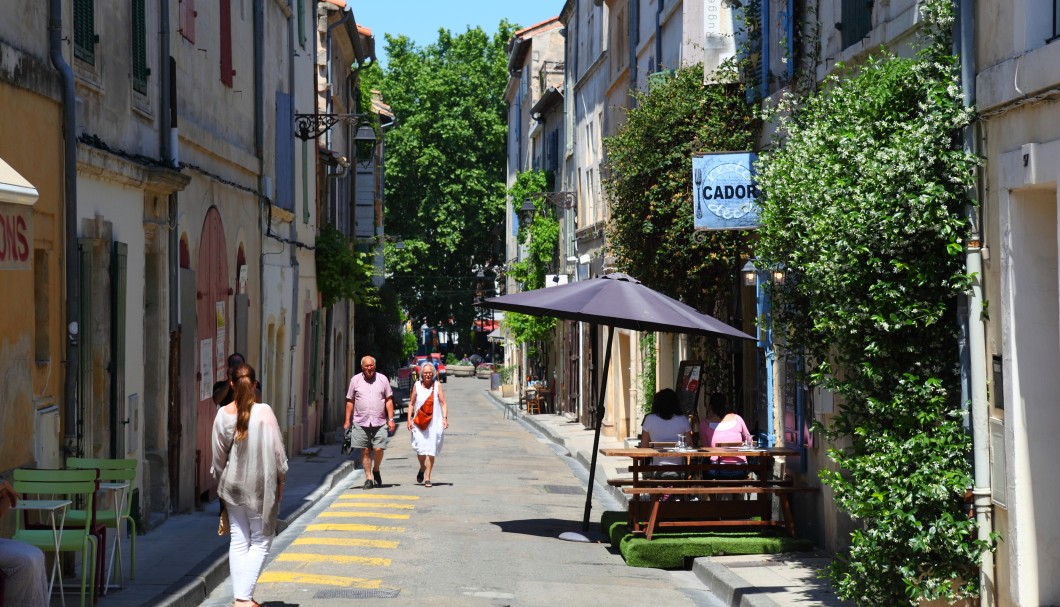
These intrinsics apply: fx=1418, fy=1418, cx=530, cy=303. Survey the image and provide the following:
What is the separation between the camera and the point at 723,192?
13969 mm

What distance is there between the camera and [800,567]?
454 inches

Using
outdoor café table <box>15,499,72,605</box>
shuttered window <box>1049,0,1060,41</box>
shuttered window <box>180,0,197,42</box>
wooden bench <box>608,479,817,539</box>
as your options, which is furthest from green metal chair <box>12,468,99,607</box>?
shuttered window <box>180,0,197,42</box>

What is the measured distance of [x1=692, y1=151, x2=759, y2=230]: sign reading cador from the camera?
45.7 feet

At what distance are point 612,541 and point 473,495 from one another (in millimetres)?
4810

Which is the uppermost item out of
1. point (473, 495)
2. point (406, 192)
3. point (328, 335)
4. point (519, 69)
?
point (519, 69)

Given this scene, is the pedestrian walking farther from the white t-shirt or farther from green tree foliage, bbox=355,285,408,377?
green tree foliage, bbox=355,285,408,377

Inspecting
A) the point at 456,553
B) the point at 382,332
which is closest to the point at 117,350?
the point at 456,553

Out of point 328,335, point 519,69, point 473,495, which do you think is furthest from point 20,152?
point 519,69

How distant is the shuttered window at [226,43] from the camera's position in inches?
734

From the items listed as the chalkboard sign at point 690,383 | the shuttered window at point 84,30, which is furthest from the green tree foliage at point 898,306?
the chalkboard sign at point 690,383

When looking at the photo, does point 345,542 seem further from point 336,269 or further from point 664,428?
point 336,269

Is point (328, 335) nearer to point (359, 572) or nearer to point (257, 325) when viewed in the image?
point (257, 325)

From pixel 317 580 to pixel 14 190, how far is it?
4.97 metres

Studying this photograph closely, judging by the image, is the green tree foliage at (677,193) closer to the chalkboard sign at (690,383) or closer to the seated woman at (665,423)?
the chalkboard sign at (690,383)
